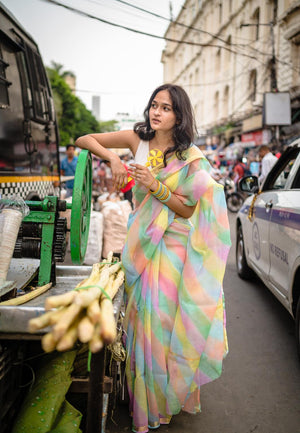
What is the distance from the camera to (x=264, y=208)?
Answer: 14.3 feet

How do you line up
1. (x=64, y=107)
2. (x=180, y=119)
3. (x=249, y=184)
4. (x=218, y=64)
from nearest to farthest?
(x=180, y=119), (x=249, y=184), (x=218, y=64), (x=64, y=107)

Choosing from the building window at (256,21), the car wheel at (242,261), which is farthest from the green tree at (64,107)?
the car wheel at (242,261)

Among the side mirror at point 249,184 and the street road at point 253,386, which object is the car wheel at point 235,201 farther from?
the street road at point 253,386

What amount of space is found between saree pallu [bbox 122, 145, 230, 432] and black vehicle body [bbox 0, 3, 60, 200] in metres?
1.50

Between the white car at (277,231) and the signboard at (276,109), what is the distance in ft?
39.6

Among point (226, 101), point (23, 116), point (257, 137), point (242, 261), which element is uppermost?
point (226, 101)

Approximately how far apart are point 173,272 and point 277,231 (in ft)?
5.53

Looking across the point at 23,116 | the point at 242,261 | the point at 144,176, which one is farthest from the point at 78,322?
the point at 242,261

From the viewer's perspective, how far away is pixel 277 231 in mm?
3689

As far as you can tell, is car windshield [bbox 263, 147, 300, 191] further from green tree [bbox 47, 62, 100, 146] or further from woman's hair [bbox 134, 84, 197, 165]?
green tree [bbox 47, 62, 100, 146]

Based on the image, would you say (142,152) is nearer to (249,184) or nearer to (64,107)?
(249,184)

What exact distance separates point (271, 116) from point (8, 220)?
16.1 meters

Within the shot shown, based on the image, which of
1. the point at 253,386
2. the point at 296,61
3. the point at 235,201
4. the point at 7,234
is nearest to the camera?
the point at 7,234

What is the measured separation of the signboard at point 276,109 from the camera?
16531 millimetres
